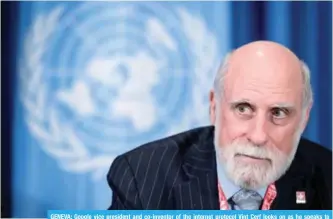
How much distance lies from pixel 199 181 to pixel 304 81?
1.54 ft

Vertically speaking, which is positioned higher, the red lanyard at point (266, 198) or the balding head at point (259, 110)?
the balding head at point (259, 110)

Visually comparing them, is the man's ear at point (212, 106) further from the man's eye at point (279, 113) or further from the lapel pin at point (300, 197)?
the lapel pin at point (300, 197)

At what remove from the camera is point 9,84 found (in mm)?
1845

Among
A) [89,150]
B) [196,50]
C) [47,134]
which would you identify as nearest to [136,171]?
[89,150]

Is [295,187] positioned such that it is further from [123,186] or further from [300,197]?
[123,186]

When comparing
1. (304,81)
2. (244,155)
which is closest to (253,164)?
(244,155)

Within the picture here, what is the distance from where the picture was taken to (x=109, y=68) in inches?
72.8

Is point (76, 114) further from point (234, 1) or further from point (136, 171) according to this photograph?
point (234, 1)

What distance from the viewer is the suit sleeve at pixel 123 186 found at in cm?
176

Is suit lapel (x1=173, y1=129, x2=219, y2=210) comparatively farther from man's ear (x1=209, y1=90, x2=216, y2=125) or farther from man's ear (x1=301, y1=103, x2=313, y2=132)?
man's ear (x1=301, y1=103, x2=313, y2=132)

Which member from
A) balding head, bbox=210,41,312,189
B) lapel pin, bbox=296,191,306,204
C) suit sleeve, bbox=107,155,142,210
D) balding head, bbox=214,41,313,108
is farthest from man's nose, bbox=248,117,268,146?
suit sleeve, bbox=107,155,142,210

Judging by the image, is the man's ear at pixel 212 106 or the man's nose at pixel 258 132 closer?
the man's nose at pixel 258 132

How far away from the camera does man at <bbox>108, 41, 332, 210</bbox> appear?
5.60 feet

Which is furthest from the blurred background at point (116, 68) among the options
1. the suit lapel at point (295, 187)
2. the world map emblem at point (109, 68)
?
the suit lapel at point (295, 187)
